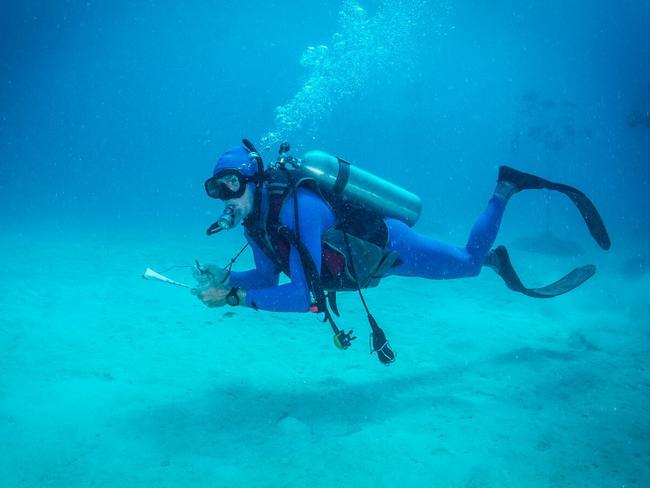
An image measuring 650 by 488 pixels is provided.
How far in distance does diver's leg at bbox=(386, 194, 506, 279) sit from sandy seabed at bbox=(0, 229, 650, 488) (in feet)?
5.34

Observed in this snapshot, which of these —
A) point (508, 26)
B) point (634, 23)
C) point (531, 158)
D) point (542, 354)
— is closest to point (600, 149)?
point (531, 158)

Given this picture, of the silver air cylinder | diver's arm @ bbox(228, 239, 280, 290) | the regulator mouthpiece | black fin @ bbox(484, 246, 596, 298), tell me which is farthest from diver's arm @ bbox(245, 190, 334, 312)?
black fin @ bbox(484, 246, 596, 298)

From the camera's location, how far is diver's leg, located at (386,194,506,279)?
4164 millimetres

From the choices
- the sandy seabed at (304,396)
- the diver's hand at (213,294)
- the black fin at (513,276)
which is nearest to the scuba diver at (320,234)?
the diver's hand at (213,294)

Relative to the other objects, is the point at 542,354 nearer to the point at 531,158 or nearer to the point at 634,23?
the point at 634,23

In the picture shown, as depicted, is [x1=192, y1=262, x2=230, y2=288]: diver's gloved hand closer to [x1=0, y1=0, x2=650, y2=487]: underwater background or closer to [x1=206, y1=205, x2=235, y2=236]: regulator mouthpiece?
[x1=206, y1=205, x2=235, y2=236]: regulator mouthpiece

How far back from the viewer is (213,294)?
3.17 meters

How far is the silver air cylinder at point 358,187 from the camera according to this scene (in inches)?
148

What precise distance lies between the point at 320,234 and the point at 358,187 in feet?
2.99

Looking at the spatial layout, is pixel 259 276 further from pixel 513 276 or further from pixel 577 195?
pixel 577 195

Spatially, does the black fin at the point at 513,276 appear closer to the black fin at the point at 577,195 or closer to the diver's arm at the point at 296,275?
the black fin at the point at 577,195

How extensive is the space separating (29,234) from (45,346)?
13164mm

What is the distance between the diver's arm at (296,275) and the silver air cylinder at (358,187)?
600 mm

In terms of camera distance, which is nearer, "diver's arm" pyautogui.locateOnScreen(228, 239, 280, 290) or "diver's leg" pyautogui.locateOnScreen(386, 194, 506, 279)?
"diver's arm" pyautogui.locateOnScreen(228, 239, 280, 290)
